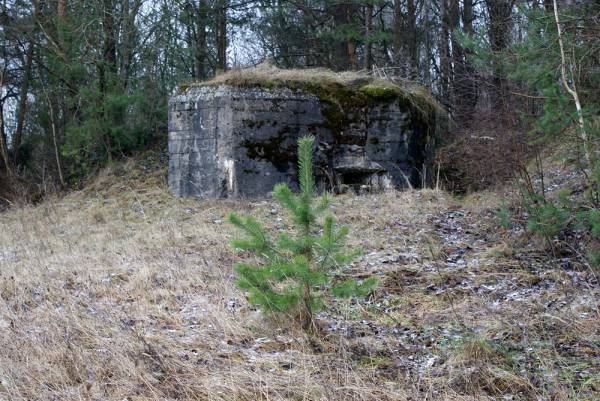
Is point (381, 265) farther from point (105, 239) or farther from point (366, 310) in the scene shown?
point (105, 239)

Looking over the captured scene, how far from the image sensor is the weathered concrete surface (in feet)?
35.8

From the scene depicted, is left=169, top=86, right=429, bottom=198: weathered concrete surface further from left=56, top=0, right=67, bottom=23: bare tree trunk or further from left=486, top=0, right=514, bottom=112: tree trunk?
left=56, top=0, right=67, bottom=23: bare tree trunk

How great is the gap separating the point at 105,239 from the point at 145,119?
20.7 feet

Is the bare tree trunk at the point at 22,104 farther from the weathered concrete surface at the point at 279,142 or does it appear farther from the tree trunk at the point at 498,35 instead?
the tree trunk at the point at 498,35

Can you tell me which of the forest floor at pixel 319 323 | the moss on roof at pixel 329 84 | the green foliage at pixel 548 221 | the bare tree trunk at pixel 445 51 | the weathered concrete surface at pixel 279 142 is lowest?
the forest floor at pixel 319 323

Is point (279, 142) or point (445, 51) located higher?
point (445, 51)

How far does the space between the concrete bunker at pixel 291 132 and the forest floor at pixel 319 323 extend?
2.23 metres

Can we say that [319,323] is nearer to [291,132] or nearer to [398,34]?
[291,132]

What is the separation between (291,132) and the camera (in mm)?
11062

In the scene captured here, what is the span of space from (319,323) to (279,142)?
6548 millimetres

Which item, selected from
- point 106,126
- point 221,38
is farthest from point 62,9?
point 221,38

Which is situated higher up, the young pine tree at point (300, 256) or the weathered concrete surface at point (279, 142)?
the weathered concrete surface at point (279, 142)

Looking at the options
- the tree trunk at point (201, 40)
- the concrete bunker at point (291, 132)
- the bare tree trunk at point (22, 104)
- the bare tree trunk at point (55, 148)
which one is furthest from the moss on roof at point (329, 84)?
the bare tree trunk at point (22, 104)

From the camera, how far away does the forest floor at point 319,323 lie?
3.82 metres
